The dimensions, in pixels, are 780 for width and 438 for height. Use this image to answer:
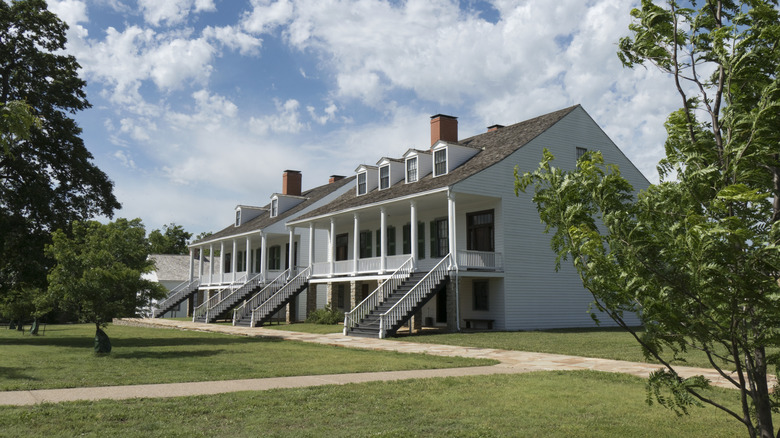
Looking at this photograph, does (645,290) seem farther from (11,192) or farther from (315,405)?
(11,192)

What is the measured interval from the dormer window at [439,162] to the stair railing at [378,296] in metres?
4.31

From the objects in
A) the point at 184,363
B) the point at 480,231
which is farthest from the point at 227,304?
the point at 184,363

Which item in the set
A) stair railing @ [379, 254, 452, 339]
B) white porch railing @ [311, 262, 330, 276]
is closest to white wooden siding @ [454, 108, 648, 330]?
stair railing @ [379, 254, 452, 339]

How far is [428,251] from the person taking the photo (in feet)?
86.6

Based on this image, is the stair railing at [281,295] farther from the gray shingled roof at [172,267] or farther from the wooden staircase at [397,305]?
the gray shingled roof at [172,267]

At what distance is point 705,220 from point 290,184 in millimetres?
37782

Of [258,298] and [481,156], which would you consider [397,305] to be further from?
[258,298]

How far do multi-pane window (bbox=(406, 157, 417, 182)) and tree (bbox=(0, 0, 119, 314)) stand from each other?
40.5ft

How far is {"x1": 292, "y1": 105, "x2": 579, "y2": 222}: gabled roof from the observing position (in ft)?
75.8

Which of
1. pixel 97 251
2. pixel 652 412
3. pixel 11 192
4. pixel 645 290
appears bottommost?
pixel 652 412

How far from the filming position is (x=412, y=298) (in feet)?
66.8

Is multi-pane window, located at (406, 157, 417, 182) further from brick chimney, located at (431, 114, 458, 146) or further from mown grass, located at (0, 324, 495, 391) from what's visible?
mown grass, located at (0, 324, 495, 391)

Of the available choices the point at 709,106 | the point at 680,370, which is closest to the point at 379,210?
the point at 680,370

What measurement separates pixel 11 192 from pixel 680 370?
21379mm
